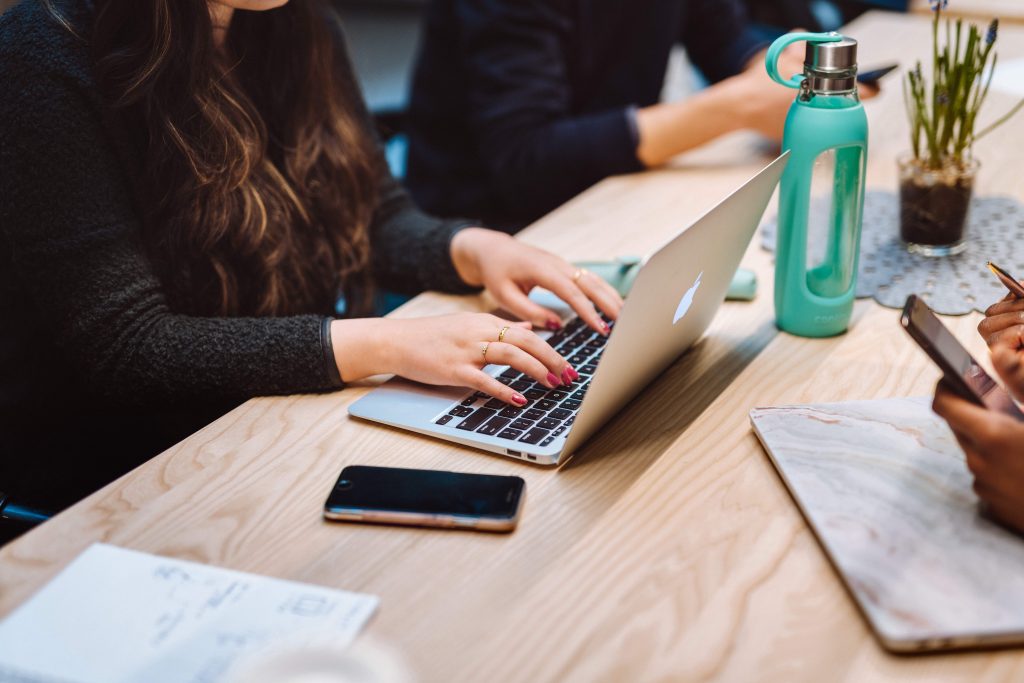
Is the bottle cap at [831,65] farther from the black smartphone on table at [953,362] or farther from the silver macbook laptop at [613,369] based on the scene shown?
the black smartphone on table at [953,362]

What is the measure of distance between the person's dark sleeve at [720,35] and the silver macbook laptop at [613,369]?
1.07 meters

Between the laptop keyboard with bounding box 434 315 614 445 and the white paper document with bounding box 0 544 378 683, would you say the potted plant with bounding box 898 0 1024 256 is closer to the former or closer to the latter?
the laptop keyboard with bounding box 434 315 614 445

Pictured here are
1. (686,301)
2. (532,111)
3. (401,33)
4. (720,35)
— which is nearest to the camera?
(686,301)

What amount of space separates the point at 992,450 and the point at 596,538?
0.29 m

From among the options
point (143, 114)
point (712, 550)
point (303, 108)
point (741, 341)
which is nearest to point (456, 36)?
point (303, 108)

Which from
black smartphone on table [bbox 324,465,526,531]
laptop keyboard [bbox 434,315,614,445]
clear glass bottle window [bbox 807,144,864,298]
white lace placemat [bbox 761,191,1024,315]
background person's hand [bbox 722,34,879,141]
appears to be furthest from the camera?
background person's hand [bbox 722,34,879,141]

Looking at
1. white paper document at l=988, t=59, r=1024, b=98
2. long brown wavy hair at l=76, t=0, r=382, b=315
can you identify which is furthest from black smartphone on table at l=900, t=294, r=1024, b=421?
white paper document at l=988, t=59, r=1024, b=98

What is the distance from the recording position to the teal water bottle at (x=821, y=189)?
89 cm

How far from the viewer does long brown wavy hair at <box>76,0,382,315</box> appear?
0.97m

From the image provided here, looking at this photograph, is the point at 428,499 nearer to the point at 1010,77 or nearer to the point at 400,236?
the point at 400,236

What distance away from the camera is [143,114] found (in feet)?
3.27

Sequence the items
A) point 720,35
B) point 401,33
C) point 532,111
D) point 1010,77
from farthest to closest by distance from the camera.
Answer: point 401,33 → point 720,35 → point 1010,77 → point 532,111

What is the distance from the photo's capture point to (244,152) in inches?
42.0

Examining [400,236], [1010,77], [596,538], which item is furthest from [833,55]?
[1010,77]
